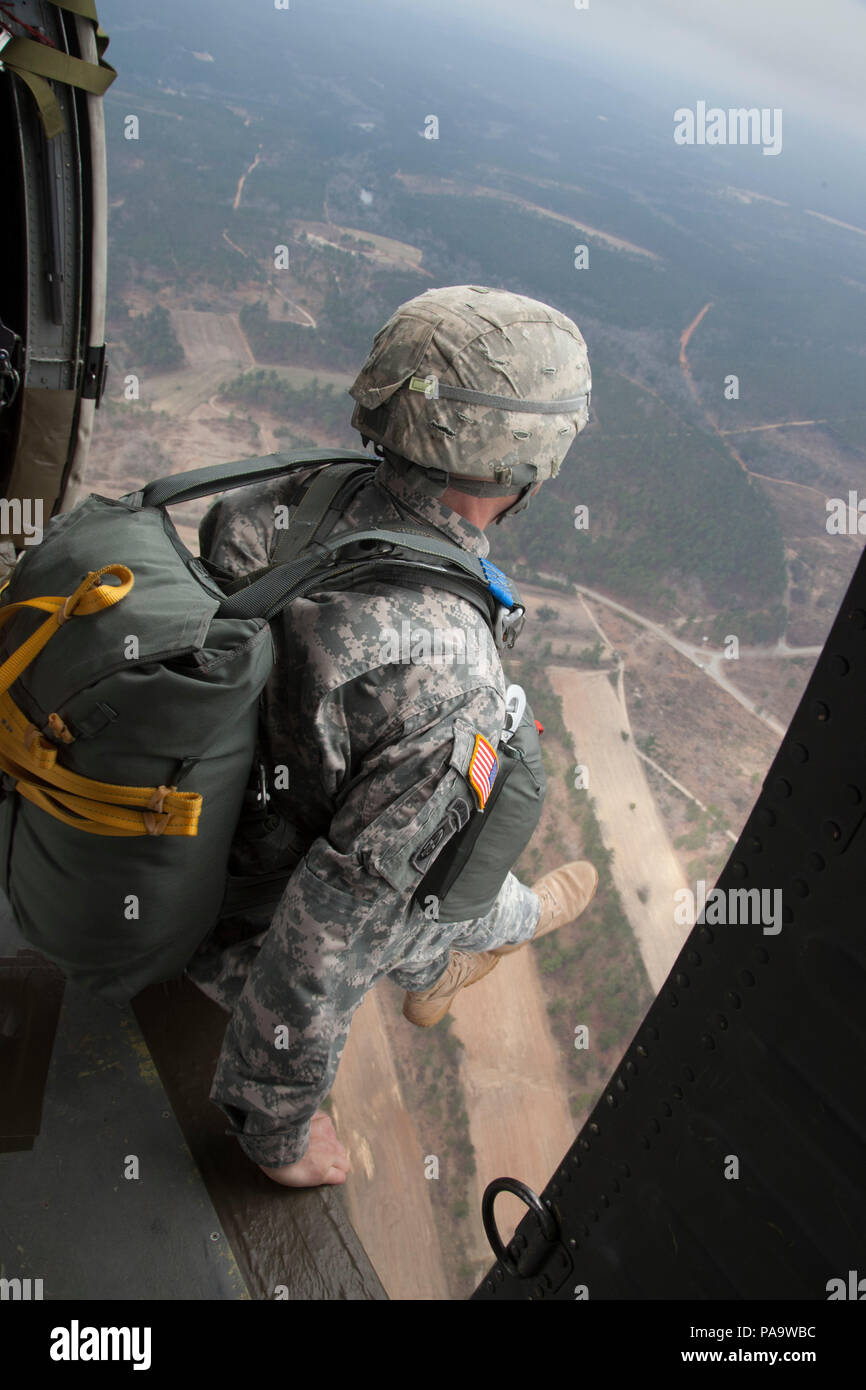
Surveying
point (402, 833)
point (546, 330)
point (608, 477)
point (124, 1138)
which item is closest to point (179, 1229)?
point (124, 1138)

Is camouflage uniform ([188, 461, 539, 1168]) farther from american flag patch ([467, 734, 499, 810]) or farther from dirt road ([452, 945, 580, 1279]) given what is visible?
dirt road ([452, 945, 580, 1279])

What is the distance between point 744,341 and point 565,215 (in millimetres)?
8186

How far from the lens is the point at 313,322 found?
19.2m

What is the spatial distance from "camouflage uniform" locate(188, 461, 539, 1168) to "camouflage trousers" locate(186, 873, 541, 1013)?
3.3 inches

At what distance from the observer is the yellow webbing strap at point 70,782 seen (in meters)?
1.08


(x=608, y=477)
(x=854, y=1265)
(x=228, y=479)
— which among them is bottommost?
(x=854, y=1265)

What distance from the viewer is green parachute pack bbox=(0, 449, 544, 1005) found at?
1066 mm

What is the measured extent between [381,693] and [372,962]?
0.43 metres

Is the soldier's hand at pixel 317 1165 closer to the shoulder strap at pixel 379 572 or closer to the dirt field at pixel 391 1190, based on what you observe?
the shoulder strap at pixel 379 572

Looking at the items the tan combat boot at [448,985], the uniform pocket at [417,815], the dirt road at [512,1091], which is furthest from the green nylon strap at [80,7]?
the dirt road at [512,1091]

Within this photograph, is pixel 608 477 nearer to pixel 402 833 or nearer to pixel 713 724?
pixel 713 724

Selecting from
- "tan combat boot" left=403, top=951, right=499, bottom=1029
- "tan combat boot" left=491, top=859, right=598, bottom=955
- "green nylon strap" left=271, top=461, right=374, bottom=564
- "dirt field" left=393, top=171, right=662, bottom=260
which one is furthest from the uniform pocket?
"dirt field" left=393, top=171, right=662, bottom=260

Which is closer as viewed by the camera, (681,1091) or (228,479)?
(681,1091)

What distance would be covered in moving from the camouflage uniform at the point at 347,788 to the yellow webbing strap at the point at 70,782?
230mm
